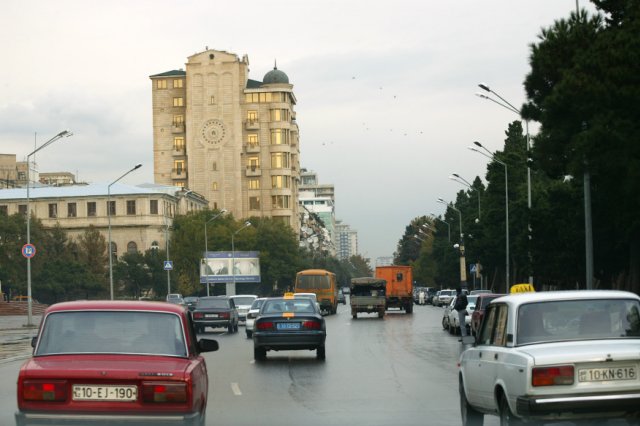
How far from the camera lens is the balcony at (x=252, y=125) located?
172 m

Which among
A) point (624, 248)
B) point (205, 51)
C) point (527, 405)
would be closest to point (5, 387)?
point (527, 405)

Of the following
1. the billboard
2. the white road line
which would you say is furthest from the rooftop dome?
the white road line

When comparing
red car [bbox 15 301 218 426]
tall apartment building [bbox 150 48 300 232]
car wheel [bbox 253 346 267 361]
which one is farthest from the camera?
tall apartment building [bbox 150 48 300 232]

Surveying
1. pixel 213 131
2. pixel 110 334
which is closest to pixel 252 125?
pixel 213 131

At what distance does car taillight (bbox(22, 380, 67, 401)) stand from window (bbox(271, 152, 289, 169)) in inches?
6439

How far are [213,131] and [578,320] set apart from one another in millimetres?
162102

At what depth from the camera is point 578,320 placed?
1110 cm

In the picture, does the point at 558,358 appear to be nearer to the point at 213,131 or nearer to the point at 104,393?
the point at 104,393

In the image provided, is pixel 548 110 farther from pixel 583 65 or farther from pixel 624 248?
pixel 624 248

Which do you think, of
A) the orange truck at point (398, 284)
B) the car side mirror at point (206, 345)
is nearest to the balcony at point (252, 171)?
the orange truck at point (398, 284)

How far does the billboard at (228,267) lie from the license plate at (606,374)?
327 feet

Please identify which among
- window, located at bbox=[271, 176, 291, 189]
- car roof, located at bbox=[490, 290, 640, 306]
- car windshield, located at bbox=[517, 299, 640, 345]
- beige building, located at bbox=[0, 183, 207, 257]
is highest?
window, located at bbox=[271, 176, 291, 189]

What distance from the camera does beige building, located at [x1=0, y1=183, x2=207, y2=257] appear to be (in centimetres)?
14238

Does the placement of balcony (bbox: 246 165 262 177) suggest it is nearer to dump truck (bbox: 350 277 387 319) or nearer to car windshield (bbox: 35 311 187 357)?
dump truck (bbox: 350 277 387 319)
